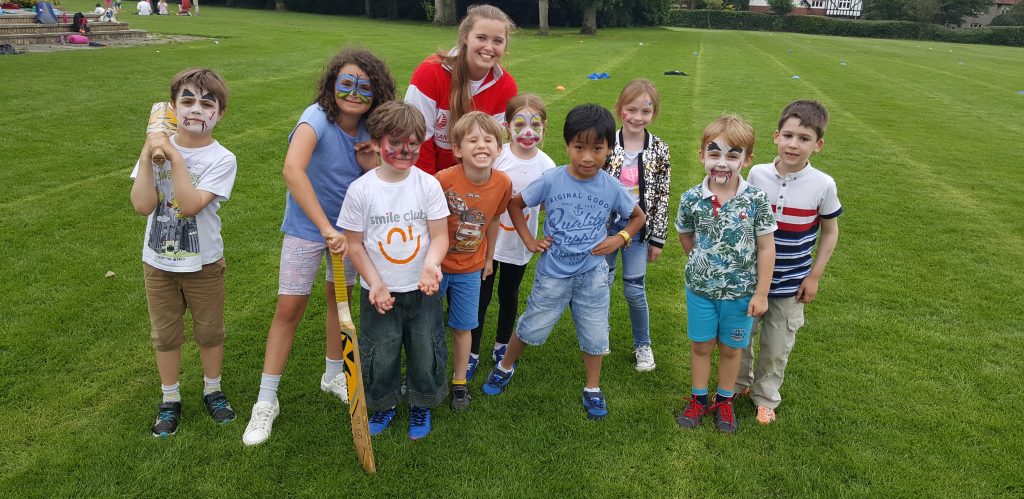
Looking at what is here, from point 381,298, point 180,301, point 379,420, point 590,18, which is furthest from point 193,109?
point 590,18

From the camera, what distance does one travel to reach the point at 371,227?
3.10 meters

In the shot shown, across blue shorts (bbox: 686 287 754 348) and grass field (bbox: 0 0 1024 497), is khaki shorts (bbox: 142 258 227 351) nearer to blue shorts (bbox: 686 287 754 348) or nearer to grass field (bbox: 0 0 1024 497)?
grass field (bbox: 0 0 1024 497)

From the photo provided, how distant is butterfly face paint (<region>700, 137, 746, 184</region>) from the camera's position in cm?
325

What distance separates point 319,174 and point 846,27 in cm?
7670

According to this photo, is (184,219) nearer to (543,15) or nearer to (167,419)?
(167,419)

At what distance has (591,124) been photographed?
3293 millimetres

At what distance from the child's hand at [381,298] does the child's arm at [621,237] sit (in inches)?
45.0

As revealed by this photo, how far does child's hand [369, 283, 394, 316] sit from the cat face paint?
1.08m

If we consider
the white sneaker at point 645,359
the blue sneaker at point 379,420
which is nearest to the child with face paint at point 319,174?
the blue sneaker at point 379,420

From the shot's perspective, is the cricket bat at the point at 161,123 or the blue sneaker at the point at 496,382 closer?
the cricket bat at the point at 161,123

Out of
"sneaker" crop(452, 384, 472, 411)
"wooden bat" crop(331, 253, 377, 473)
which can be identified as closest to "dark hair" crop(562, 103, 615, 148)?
"wooden bat" crop(331, 253, 377, 473)

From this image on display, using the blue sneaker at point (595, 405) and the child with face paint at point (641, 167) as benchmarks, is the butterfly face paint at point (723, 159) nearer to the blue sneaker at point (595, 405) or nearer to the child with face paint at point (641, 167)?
the child with face paint at point (641, 167)

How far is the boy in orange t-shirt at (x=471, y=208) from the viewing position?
3266mm

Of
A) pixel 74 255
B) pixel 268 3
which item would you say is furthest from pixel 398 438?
pixel 268 3
